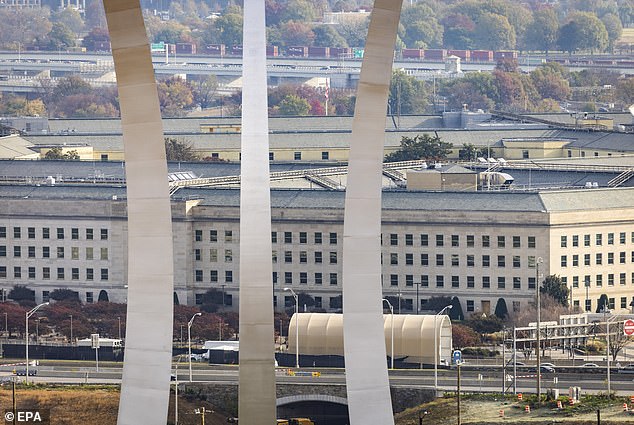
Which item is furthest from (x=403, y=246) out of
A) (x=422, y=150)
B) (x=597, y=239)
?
(x=422, y=150)

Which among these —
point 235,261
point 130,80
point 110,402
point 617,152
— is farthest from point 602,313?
point 130,80

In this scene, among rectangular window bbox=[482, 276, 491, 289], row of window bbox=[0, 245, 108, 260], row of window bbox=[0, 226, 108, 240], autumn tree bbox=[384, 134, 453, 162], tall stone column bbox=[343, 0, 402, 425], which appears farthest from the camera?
autumn tree bbox=[384, 134, 453, 162]

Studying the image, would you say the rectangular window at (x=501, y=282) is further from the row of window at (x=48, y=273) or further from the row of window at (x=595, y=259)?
the row of window at (x=48, y=273)

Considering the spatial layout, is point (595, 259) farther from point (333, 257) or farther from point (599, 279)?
point (333, 257)

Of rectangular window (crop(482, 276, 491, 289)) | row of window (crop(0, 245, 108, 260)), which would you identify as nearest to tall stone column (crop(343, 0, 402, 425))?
rectangular window (crop(482, 276, 491, 289))

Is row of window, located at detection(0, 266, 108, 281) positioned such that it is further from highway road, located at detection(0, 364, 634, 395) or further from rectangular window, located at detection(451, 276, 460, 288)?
highway road, located at detection(0, 364, 634, 395)

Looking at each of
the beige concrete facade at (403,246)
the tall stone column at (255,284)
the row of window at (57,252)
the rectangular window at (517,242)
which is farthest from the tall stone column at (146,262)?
the row of window at (57,252)

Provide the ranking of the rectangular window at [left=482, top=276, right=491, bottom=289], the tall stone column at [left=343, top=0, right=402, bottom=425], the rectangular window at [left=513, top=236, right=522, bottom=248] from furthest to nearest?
the rectangular window at [left=513, top=236, right=522, bottom=248] → the rectangular window at [left=482, top=276, right=491, bottom=289] → the tall stone column at [left=343, top=0, right=402, bottom=425]
